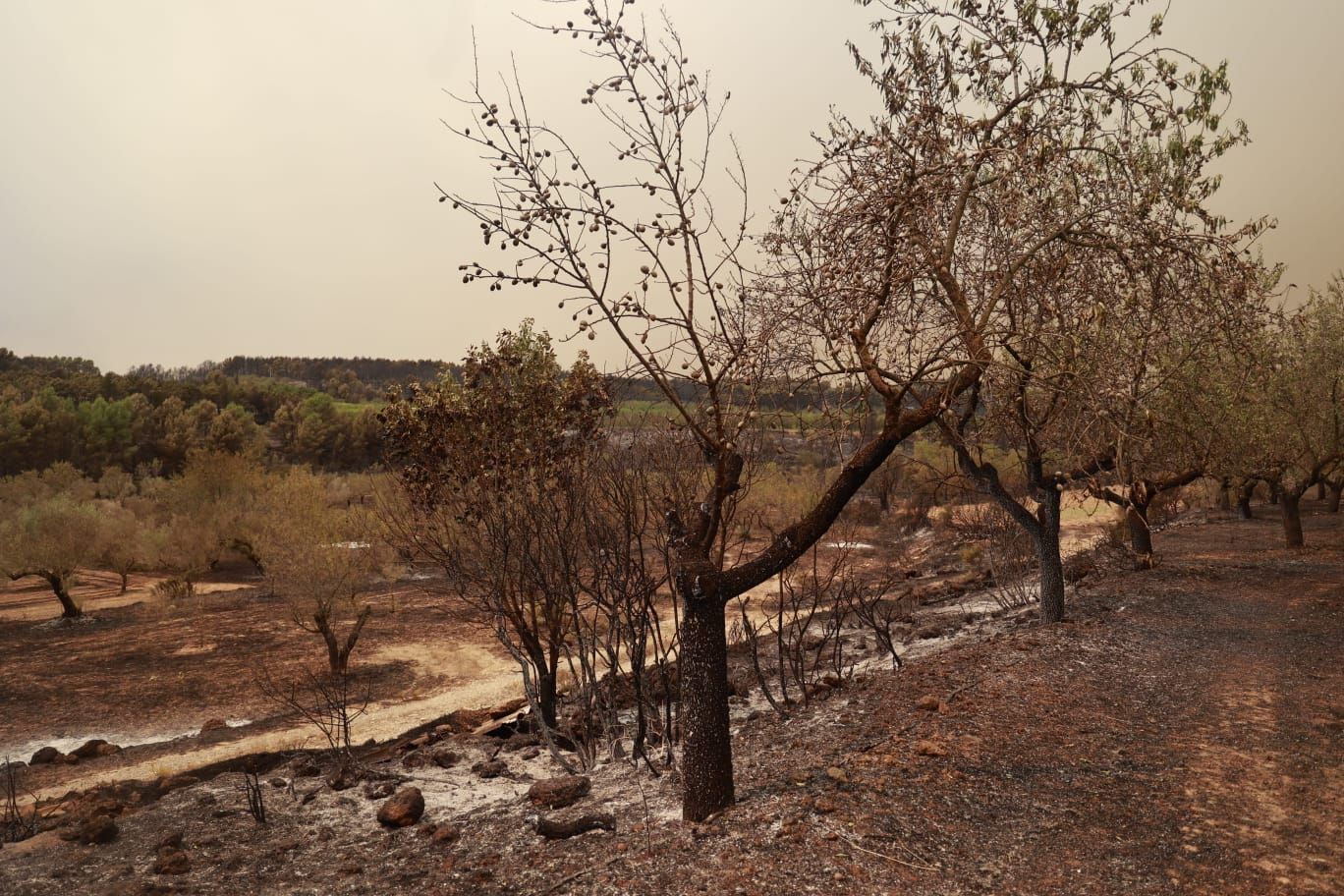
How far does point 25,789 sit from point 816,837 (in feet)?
38.7

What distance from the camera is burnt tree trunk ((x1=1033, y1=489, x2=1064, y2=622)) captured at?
11.5 meters

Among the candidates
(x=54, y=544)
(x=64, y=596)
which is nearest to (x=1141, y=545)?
(x=64, y=596)

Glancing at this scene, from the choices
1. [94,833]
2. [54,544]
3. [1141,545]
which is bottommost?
[94,833]

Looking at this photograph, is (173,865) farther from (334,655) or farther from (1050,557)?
(1050,557)

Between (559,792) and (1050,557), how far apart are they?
789 cm

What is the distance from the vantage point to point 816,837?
5.20 meters

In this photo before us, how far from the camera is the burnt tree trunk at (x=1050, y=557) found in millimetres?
11516

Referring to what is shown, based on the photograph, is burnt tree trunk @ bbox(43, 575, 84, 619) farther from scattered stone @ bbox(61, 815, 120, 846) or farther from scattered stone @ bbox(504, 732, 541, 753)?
scattered stone @ bbox(504, 732, 541, 753)

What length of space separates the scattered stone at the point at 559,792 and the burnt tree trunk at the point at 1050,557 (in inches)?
295

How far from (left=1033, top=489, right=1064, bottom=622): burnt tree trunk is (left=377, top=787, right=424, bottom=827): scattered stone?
8.94 m

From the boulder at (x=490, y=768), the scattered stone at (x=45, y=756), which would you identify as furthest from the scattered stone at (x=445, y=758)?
the scattered stone at (x=45, y=756)

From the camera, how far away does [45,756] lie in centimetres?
1241

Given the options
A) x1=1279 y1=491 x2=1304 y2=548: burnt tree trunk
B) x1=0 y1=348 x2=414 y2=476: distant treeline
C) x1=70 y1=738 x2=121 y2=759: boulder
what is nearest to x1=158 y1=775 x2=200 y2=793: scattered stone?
x1=70 y1=738 x2=121 y2=759: boulder

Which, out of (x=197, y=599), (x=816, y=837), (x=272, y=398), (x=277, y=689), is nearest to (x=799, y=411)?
(x=816, y=837)
